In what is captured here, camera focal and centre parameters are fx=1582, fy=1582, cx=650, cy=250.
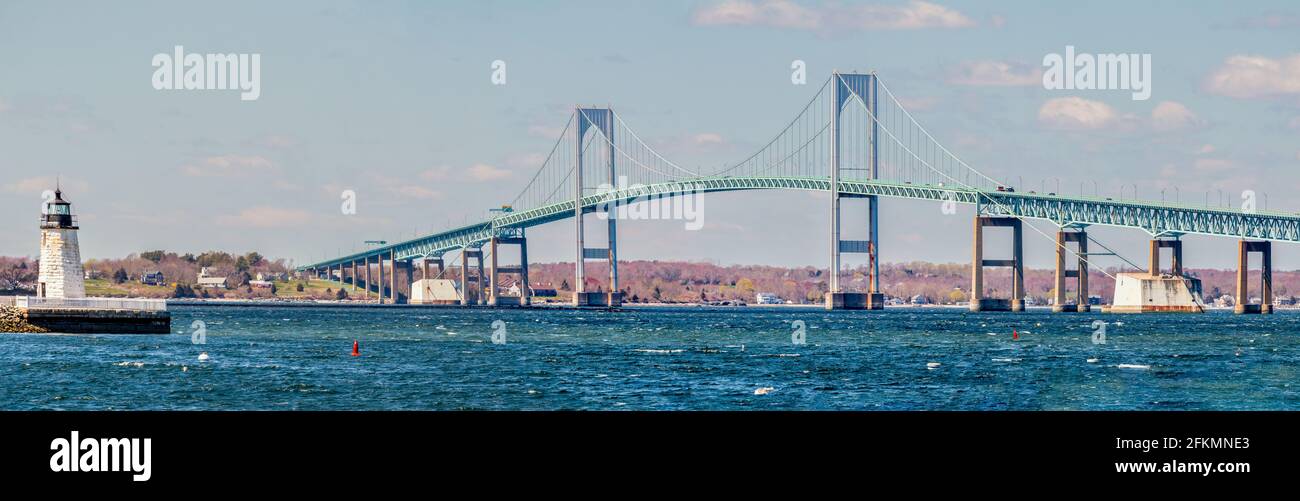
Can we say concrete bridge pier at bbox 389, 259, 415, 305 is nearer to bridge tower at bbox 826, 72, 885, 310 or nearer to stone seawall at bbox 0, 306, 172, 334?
bridge tower at bbox 826, 72, 885, 310

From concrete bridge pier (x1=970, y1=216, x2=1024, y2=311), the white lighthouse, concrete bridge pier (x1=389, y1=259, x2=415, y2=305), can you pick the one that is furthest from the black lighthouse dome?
concrete bridge pier (x1=389, y1=259, x2=415, y2=305)

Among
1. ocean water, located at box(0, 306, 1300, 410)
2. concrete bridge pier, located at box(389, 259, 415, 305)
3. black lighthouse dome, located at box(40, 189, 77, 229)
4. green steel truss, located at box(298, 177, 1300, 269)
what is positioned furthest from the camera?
concrete bridge pier, located at box(389, 259, 415, 305)

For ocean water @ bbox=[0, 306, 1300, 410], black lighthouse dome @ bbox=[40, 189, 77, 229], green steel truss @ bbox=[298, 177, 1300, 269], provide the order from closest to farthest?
ocean water @ bbox=[0, 306, 1300, 410]
black lighthouse dome @ bbox=[40, 189, 77, 229]
green steel truss @ bbox=[298, 177, 1300, 269]

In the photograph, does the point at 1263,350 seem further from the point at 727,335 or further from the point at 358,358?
the point at 358,358

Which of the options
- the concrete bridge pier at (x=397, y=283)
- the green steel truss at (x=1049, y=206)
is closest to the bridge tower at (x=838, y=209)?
the green steel truss at (x=1049, y=206)

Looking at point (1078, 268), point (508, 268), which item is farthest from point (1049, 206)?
point (508, 268)

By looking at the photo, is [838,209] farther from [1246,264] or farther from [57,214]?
[57,214]

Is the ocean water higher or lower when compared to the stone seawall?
lower
